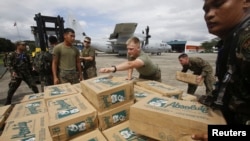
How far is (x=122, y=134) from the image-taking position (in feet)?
5.24

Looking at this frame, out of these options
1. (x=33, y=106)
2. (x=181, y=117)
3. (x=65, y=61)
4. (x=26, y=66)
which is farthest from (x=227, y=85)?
(x=26, y=66)

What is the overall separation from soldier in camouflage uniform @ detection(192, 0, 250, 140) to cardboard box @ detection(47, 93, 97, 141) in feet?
3.75

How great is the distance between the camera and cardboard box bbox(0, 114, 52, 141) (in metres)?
1.62

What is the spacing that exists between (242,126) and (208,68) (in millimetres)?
3670

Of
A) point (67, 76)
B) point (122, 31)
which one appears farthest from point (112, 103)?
point (122, 31)

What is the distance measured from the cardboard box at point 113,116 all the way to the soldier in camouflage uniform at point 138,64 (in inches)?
32.8

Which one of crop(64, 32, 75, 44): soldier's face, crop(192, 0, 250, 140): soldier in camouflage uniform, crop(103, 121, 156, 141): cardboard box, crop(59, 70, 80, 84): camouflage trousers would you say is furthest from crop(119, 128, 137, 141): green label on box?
crop(64, 32, 75, 44): soldier's face

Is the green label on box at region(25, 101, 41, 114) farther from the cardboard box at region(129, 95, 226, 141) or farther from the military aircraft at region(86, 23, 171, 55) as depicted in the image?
the military aircraft at region(86, 23, 171, 55)

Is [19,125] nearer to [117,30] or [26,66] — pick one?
[26,66]

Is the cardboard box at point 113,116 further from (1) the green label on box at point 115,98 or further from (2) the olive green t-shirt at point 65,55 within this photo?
(2) the olive green t-shirt at point 65,55

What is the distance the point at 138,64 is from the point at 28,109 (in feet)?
5.20

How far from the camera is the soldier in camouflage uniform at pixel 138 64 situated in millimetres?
2532

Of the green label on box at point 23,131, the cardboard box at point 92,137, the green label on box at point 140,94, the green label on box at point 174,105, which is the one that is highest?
the green label on box at point 174,105

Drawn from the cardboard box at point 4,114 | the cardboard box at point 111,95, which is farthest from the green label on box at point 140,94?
the cardboard box at point 4,114
